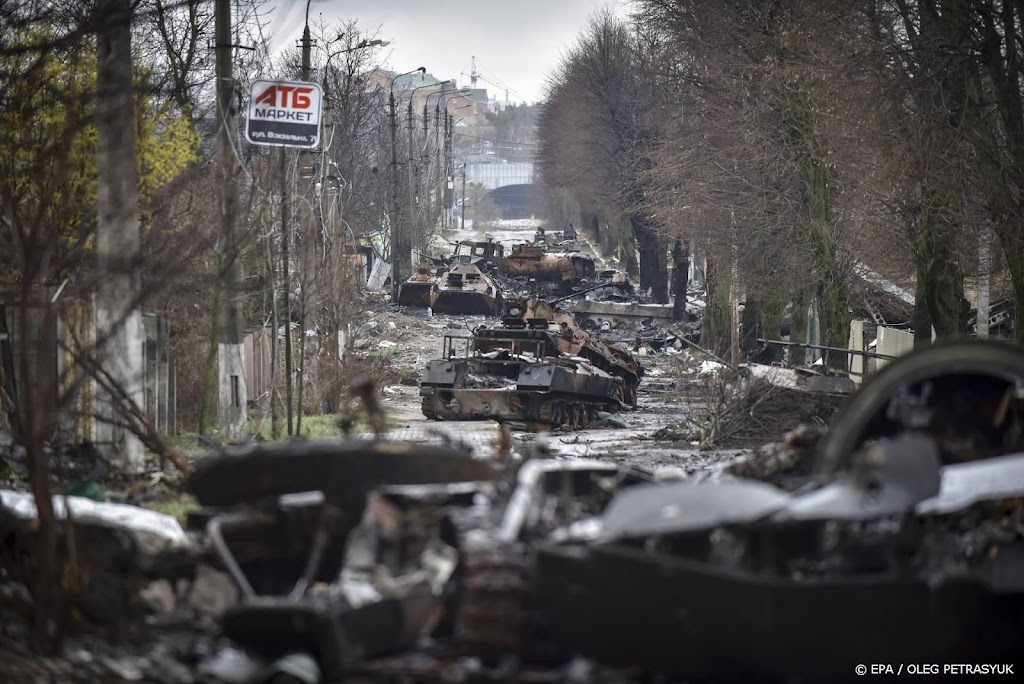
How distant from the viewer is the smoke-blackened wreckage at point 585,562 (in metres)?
5.55

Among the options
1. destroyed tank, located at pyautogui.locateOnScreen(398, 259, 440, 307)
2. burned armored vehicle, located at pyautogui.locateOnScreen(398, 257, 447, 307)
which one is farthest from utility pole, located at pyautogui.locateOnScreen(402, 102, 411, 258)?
destroyed tank, located at pyautogui.locateOnScreen(398, 259, 440, 307)

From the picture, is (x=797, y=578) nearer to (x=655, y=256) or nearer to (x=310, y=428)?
(x=310, y=428)

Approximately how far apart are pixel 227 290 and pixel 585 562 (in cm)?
1265

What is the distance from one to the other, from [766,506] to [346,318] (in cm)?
1987

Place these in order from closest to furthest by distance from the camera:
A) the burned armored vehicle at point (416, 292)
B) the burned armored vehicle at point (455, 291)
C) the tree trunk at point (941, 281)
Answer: the tree trunk at point (941, 281) → the burned armored vehicle at point (455, 291) → the burned armored vehicle at point (416, 292)

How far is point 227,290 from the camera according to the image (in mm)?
17578

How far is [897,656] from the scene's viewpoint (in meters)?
5.68

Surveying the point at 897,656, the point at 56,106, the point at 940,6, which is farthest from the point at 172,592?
the point at 940,6

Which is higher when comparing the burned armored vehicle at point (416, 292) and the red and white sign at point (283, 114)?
the red and white sign at point (283, 114)

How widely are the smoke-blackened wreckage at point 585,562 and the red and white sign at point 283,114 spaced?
10051 mm

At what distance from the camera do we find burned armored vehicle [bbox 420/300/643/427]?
22.8 metres

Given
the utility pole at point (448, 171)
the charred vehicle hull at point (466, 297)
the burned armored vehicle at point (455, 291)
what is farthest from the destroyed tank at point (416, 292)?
the utility pole at point (448, 171)

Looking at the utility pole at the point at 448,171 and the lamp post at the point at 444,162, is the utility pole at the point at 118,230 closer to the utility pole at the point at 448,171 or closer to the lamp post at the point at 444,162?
the lamp post at the point at 444,162

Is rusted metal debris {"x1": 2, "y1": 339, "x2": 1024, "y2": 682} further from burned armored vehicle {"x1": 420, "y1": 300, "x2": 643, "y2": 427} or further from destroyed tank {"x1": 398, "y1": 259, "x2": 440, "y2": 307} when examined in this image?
destroyed tank {"x1": 398, "y1": 259, "x2": 440, "y2": 307}
